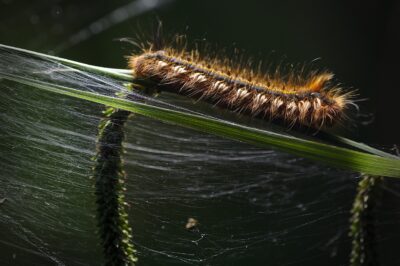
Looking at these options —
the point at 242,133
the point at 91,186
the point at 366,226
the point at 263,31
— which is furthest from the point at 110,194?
the point at 263,31

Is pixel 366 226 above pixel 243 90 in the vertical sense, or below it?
below

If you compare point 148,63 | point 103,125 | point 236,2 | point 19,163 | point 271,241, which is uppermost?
point 236,2

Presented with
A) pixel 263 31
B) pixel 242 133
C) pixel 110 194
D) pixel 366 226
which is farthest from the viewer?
pixel 263 31

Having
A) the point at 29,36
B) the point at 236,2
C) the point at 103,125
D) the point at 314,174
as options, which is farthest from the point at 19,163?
the point at 236,2

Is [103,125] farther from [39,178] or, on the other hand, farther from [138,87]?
[39,178]

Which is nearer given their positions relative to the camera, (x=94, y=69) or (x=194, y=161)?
(x=94, y=69)

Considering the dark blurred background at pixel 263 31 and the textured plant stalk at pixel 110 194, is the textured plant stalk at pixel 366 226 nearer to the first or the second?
the textured plant stalk at pixel 110 194

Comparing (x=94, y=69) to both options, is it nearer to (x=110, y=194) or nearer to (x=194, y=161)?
(x=110, y=194)
